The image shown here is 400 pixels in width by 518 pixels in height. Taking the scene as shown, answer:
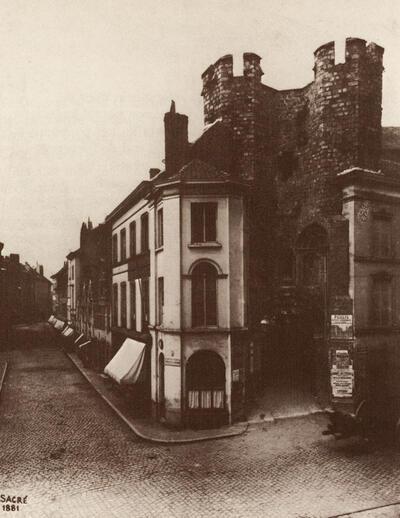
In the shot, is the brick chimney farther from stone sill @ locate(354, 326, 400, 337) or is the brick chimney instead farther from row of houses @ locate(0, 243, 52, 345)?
row of houses @ locate(0, 243, 52, 345)

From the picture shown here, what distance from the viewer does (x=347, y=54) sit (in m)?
23.0

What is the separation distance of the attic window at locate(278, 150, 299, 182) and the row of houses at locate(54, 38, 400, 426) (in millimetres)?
78

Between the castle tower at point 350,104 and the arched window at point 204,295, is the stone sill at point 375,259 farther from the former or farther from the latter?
the arched window at point 204,295

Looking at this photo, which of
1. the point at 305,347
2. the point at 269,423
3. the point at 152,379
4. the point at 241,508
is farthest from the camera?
the point at 305,347

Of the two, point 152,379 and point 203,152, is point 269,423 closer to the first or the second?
point 152,379

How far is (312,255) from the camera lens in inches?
953

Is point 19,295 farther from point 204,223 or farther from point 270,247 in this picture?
point 204,223

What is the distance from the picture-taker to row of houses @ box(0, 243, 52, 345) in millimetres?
54031

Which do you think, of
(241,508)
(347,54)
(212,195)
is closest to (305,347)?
(212,195)

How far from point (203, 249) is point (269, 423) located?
25.7 feet

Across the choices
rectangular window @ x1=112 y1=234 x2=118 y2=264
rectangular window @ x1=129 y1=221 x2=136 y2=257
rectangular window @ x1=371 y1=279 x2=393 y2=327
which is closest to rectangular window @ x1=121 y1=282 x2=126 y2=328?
rectangular window @ x1=129 y1=221 x2=136 y2=257

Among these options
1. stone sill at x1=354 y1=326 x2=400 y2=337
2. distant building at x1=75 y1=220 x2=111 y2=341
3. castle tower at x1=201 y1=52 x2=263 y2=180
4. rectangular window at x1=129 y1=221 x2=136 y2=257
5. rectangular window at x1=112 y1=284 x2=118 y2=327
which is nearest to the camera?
stone sill at x1=354 y1=326 x2=400 y2=337

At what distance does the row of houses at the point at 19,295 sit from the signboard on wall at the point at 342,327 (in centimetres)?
3985

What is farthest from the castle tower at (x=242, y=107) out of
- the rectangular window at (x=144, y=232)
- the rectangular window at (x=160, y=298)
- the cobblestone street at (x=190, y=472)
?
the cobblestone street at (x=190, y=472)
